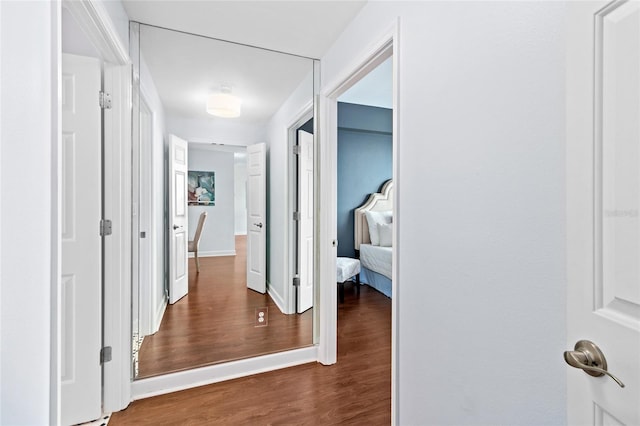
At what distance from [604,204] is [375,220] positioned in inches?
148

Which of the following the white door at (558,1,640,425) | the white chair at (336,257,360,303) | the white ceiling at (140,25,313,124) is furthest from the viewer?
the white chair at (336,257,360,303)

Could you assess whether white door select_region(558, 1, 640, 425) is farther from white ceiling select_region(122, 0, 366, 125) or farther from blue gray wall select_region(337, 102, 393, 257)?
blue gray wall select_region(337, 102, 393, 257)

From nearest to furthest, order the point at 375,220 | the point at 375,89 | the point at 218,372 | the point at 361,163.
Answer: the point at 218,372 → the point at 375,89 → the point at 375,220 → the point at 361,163

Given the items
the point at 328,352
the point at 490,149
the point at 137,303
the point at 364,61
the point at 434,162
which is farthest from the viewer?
the point at 328,352

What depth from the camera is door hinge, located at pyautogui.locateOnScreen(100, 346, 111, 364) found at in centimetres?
177

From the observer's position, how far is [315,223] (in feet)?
8.18

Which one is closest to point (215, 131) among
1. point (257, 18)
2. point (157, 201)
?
point (157, 201)

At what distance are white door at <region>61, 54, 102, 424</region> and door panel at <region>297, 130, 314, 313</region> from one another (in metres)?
1.60

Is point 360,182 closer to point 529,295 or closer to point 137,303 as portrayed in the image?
point 137,303

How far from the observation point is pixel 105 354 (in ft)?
5.88

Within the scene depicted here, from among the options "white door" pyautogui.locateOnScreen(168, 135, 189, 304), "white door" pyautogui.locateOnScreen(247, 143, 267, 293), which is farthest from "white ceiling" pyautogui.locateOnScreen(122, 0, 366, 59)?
"white door" pyautogui.locateOnScreen(247, 143, 267, 293)

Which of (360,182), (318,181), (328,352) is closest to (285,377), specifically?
(328,352)

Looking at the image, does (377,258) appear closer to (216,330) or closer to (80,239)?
(216,330)

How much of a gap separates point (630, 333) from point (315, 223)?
202 cm
